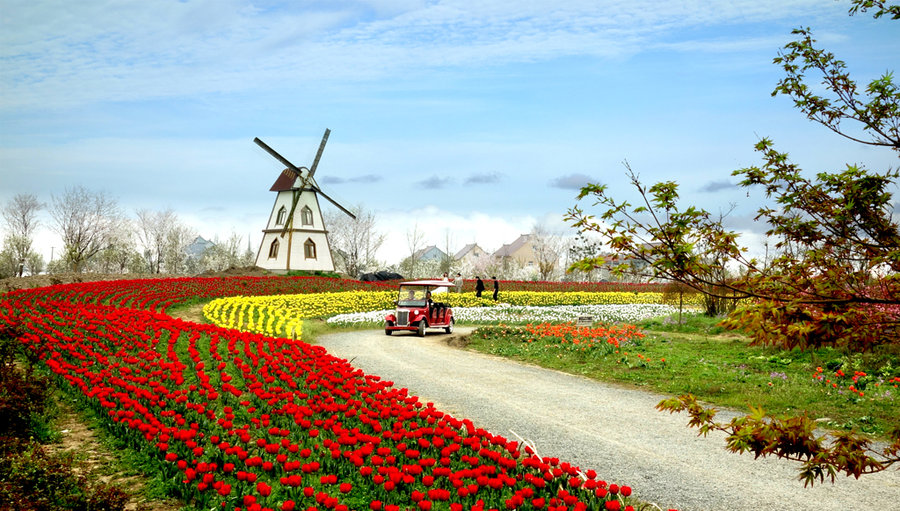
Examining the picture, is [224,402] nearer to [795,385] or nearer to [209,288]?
[795,385]

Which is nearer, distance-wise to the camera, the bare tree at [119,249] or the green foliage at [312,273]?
the green foliage at [312,273]

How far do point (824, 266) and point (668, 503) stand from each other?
278 cm

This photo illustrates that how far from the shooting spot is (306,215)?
4672 cm

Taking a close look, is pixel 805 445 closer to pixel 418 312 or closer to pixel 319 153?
pixel 418 312

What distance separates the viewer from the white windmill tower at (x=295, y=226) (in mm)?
46000

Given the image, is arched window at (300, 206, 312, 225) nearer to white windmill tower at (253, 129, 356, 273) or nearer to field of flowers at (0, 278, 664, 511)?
white windmill tower at (253, 129, 356, 273)

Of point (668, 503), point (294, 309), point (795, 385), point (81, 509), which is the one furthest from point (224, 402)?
point (294, 309)

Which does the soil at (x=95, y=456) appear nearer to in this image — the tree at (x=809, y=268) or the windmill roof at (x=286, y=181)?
the tree at (x=809, y=268)

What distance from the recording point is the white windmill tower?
46.0m

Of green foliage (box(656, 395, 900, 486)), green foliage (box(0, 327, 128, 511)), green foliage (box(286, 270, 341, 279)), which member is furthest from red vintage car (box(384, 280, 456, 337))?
green foliage (box(286, 270, 341, 279))

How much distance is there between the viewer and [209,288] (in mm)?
30344

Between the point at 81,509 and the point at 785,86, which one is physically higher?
the point at 785,86

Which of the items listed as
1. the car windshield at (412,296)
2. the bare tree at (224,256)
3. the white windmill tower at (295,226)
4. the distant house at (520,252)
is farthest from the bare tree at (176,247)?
the car windshield at (412,296)

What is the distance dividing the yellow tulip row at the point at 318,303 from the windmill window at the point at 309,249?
15.6 metres
